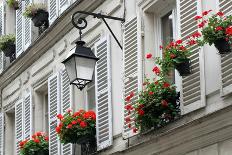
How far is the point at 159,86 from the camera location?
12070mm

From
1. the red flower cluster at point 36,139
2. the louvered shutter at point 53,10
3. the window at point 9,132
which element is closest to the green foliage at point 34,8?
the louvered shutter at point 53,10

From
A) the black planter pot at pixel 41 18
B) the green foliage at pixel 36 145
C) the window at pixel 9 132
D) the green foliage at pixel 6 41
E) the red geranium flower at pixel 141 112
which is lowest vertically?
the red geranium flower at pixel 141 112

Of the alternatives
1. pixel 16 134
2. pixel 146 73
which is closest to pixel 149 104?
pixel 146 73

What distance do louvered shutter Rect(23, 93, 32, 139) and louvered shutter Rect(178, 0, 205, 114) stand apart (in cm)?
677

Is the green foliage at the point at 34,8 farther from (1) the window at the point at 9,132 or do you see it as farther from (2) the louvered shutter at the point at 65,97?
(1) the window at the point at 9,132

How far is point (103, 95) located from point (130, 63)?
1.15m

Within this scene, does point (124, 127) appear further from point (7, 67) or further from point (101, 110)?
point (7, 67)

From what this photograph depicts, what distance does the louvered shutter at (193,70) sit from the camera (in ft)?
37.6

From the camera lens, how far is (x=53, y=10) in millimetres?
17875

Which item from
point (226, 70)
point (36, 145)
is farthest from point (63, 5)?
point (226, 70)

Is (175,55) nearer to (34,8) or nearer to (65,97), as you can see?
(65,97)

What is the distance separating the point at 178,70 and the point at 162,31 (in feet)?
6.34

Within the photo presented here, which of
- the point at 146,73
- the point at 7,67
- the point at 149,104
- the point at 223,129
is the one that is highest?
the point at 7,67

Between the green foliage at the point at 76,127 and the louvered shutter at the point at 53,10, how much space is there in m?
3.51
